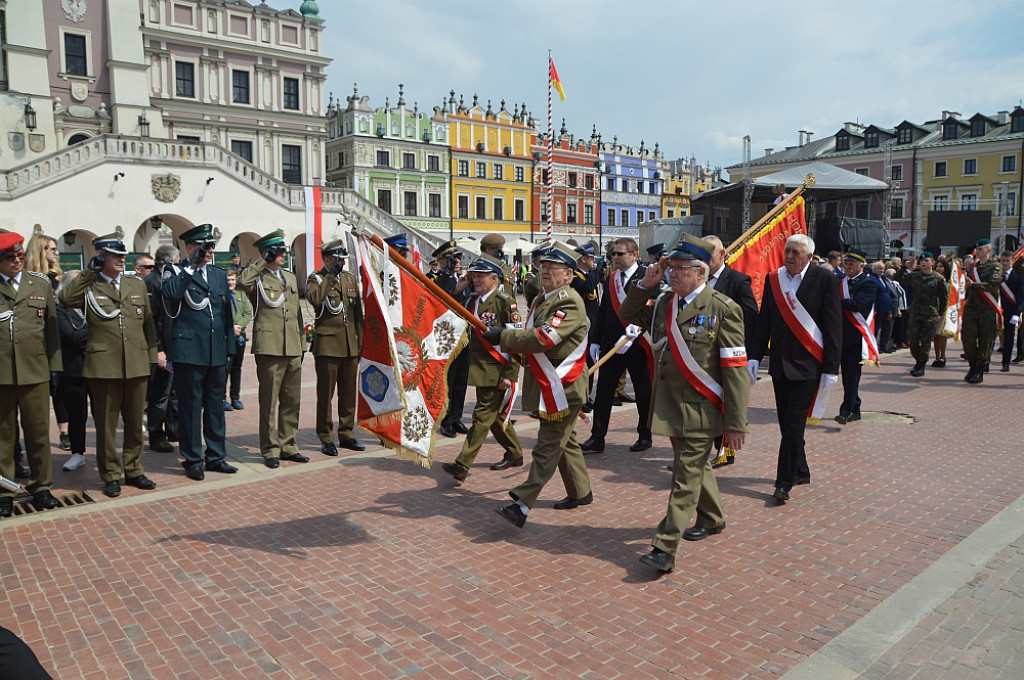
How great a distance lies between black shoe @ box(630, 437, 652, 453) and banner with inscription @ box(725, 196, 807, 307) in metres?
2.21

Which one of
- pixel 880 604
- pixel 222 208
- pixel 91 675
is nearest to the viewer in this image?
pixel 91 675

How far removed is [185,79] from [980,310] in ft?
121

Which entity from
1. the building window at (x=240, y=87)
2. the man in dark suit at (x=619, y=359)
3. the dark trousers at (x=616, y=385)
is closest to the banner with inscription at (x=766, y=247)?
the man in dark suit at (x=619, y=359)

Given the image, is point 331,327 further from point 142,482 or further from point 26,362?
point 26,362

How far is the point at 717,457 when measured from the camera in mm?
7590

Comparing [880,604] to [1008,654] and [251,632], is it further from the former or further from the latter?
[251,632]

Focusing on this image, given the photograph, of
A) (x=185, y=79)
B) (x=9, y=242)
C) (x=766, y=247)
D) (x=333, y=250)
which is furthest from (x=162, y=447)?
(x=185, y=79)

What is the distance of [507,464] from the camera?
299 inches

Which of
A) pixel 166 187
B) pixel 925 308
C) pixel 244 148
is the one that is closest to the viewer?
pixel 925 308

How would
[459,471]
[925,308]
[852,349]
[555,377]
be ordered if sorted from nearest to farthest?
[555,377], [459,471], [852,349], [925,308]

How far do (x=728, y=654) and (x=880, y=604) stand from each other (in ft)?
3.87

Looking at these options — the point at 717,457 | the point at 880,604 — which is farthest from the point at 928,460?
the point at 880,604

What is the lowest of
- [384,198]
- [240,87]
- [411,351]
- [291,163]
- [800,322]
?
[411,351]

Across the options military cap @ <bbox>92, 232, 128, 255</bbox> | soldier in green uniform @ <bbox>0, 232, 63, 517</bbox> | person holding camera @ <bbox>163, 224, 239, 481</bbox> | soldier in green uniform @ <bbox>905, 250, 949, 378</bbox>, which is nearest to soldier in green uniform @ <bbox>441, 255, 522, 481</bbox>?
person holding camera @ <bbox>163, 224, 239, 481</bbox>
